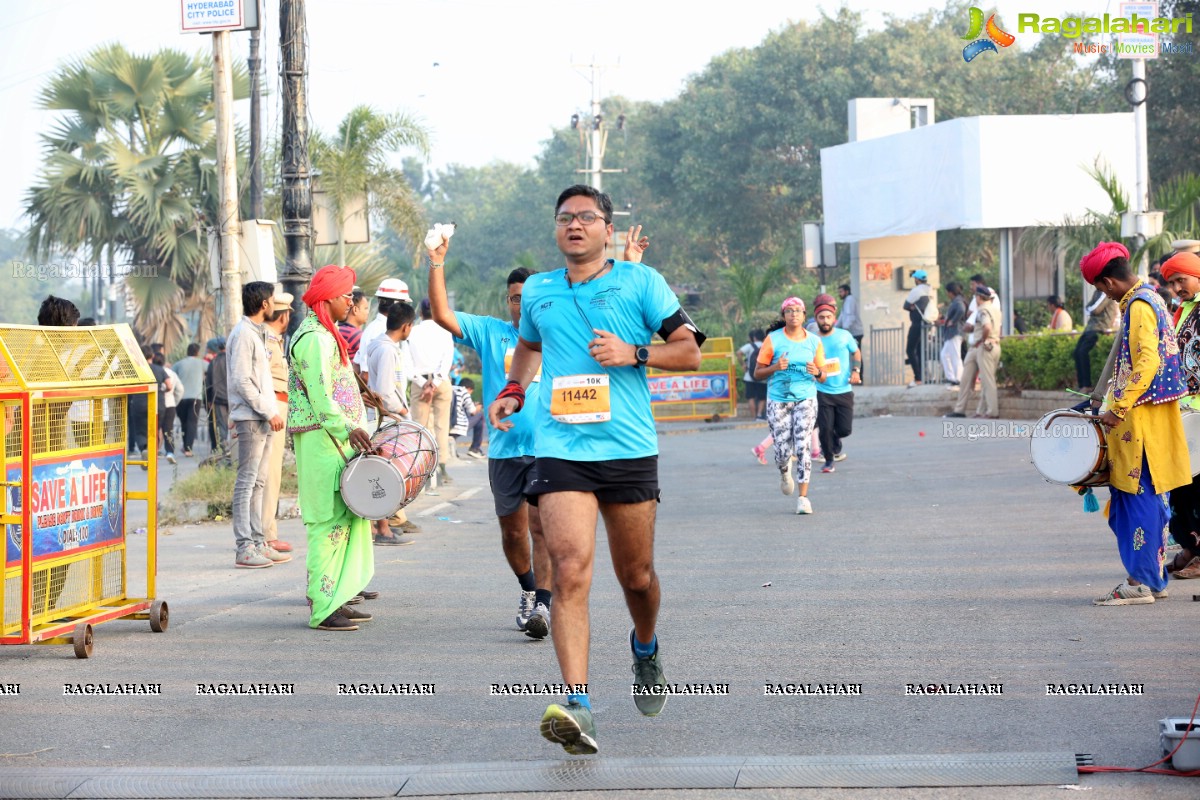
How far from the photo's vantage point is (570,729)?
16.5 ft

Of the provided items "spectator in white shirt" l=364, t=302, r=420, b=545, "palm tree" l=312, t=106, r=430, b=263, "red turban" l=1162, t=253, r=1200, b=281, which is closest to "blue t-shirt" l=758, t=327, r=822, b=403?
"spectator in white shirt" l=364, t=302, r=420, b=545

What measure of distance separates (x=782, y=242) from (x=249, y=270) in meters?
42.2

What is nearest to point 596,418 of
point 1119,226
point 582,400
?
point 582,400

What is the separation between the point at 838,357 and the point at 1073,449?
7871mm

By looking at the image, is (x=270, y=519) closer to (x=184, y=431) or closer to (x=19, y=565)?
(x=19, y=565)

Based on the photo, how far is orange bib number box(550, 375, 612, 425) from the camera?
5496mm

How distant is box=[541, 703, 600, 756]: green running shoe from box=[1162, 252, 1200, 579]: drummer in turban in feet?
16.8

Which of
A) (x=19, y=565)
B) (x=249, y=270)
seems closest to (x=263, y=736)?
(x=19, y=565)

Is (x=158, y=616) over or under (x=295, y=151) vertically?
under

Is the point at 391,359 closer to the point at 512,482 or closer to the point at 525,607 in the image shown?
the point at 512,482

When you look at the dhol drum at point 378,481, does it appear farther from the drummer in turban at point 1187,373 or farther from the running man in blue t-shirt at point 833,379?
the running man in blue t-shirt at point 833,379

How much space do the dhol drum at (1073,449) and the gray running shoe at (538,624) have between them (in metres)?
2.87

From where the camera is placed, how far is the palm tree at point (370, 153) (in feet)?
91.7

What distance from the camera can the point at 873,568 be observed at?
10.1m
